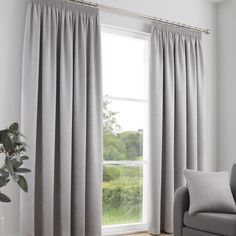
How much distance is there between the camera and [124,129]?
16.9 feet

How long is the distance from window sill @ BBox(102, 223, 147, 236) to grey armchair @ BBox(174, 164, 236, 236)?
965 millimetres

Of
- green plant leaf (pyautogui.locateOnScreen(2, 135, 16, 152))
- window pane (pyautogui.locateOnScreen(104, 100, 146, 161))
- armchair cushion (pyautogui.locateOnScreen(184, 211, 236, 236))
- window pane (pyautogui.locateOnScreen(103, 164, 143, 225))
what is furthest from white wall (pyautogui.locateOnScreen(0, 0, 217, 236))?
armchair cushion (pyautogui.locateOnScreen(184, 211, 236, 236))

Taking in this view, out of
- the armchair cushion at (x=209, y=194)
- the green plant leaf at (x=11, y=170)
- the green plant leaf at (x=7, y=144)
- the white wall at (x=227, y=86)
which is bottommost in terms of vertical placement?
the armchair cushion at (x=209, y=194)

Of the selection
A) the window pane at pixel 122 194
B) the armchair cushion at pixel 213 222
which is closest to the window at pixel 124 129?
the window pane at pixel 122 194

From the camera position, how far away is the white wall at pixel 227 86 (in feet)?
18.7

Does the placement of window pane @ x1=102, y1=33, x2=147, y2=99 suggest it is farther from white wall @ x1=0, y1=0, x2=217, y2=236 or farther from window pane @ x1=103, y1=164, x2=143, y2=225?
window pane @ x1=103, y1=164, x2=143, y2=225

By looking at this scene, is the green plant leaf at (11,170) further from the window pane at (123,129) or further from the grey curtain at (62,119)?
the window pane at (123,129)

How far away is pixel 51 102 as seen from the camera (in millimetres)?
4273

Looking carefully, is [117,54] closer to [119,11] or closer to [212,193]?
[119,11]

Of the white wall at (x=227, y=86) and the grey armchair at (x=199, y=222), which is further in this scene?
the white wall at (x=227, y=86)

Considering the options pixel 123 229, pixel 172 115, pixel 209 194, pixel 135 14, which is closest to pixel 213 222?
pixel 209 194

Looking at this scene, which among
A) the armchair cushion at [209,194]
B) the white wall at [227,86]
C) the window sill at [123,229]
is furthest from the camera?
the white wall at [227,86]

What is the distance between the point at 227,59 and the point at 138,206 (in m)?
2.39

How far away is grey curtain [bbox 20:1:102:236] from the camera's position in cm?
420
